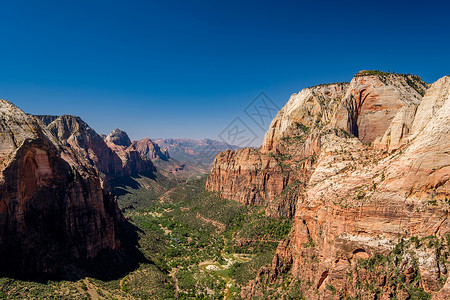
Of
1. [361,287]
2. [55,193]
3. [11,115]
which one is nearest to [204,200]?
[55,193]

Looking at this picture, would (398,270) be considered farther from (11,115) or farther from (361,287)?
(11,115)

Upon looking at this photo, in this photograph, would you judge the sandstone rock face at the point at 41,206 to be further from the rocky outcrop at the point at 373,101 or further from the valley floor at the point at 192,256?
the rocky outcrop at the point at 373,101

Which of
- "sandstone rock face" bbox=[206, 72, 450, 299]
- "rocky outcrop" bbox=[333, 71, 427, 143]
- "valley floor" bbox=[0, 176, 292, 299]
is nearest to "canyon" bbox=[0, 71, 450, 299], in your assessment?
"sandstone rock face" bbox=[206, 72, 450, 299]

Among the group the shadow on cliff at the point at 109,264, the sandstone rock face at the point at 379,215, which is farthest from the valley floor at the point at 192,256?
the sandstone rock face at the point at 379,215

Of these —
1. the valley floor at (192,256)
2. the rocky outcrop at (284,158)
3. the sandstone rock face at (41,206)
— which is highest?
the rocky outcrop at (284,158)

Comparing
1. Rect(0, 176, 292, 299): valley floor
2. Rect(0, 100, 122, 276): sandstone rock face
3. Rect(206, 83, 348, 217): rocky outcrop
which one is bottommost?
Rect(0, 176, 292, 299): valley floor

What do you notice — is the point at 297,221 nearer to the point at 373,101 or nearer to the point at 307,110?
the point at 373,101

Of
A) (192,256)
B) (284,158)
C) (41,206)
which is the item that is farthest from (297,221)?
(284,158)

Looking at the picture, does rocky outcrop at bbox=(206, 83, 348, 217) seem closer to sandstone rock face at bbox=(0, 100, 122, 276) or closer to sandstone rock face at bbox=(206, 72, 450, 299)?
sandstone rock face at bbox=(206, 72, 450, 299)
